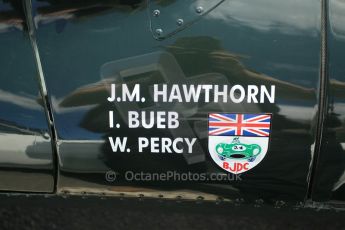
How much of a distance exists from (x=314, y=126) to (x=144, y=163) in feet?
1.99

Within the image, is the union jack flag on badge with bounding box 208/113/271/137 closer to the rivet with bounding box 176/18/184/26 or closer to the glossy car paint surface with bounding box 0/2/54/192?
the rivet with bounding box 176/18/184/26

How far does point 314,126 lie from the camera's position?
5.21 ft

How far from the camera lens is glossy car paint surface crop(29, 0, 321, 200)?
153 centimetres

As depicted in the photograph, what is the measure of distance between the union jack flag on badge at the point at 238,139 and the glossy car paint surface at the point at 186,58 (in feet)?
0.08

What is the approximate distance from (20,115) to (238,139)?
2.53ft

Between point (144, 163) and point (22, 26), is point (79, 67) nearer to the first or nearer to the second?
point (22, 26)

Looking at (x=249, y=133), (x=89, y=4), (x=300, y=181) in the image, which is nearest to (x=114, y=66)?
(x=89, y=4)

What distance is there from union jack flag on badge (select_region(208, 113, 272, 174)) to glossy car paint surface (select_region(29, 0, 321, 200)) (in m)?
0.02

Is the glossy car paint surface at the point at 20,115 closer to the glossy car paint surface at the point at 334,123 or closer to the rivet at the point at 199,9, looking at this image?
the rivet at the point at 199,9

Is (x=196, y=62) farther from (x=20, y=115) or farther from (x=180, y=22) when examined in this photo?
(x=20, y=115)

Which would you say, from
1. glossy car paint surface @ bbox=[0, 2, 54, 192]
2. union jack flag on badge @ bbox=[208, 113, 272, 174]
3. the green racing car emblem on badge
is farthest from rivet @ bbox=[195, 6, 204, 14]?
glossy car paint surface @ bbox=[0, 2, 54, 192]

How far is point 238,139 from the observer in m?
1.61

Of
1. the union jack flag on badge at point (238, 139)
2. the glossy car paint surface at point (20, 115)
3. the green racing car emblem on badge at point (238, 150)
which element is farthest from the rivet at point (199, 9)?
the glossy car paint surface at point (20, 115)

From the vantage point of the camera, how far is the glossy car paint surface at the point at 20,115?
62.0 inches
